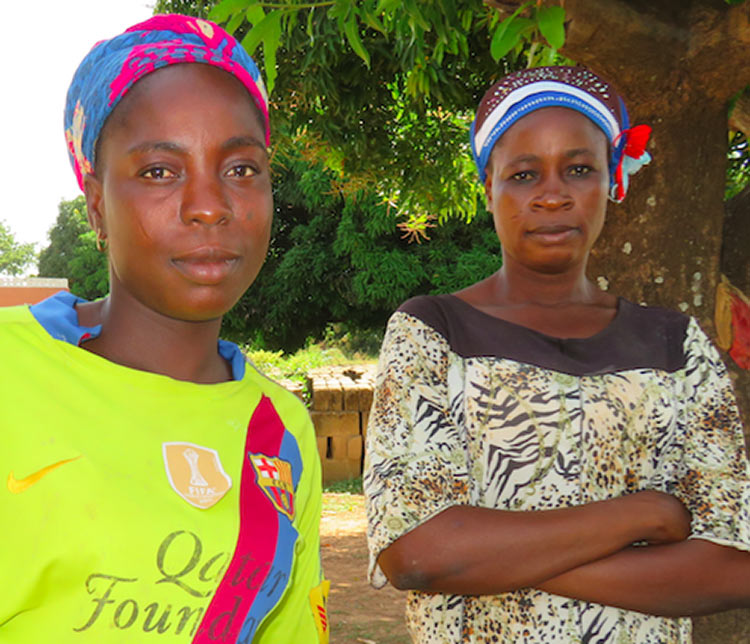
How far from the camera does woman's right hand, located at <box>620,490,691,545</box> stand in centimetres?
179

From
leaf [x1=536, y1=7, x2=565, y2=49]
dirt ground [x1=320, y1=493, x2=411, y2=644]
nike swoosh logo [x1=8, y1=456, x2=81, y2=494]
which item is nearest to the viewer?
nike swoosh logo [x1=8, y1=456, x2=81, y2=494]

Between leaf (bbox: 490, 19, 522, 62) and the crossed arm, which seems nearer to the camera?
the crossed arm

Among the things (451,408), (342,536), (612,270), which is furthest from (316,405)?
(451,408)

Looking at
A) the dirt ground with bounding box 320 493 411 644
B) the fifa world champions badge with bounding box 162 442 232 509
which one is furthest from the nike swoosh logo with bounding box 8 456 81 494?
the dirt ground with bounding box 320 493 411 644

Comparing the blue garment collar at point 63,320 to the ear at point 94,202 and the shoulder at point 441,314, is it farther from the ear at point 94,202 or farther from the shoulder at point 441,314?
the shoulder at point 441,314

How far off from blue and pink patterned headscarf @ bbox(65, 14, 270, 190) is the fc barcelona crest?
60 centimetres

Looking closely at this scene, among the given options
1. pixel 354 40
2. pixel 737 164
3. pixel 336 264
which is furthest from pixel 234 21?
pixel 336 264

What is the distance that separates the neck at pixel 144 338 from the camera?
1.42 m

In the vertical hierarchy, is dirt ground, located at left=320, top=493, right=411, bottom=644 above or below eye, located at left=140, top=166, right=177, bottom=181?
below

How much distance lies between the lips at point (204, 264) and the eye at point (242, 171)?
5.9 inches

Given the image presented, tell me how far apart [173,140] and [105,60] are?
0.20 m

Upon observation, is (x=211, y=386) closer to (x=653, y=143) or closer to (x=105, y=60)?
(x=105, y=60)

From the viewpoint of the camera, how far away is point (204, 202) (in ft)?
4.44

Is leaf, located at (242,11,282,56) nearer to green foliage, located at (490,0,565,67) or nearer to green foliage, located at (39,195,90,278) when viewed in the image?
green foliage, located at (490,0,565,67)
